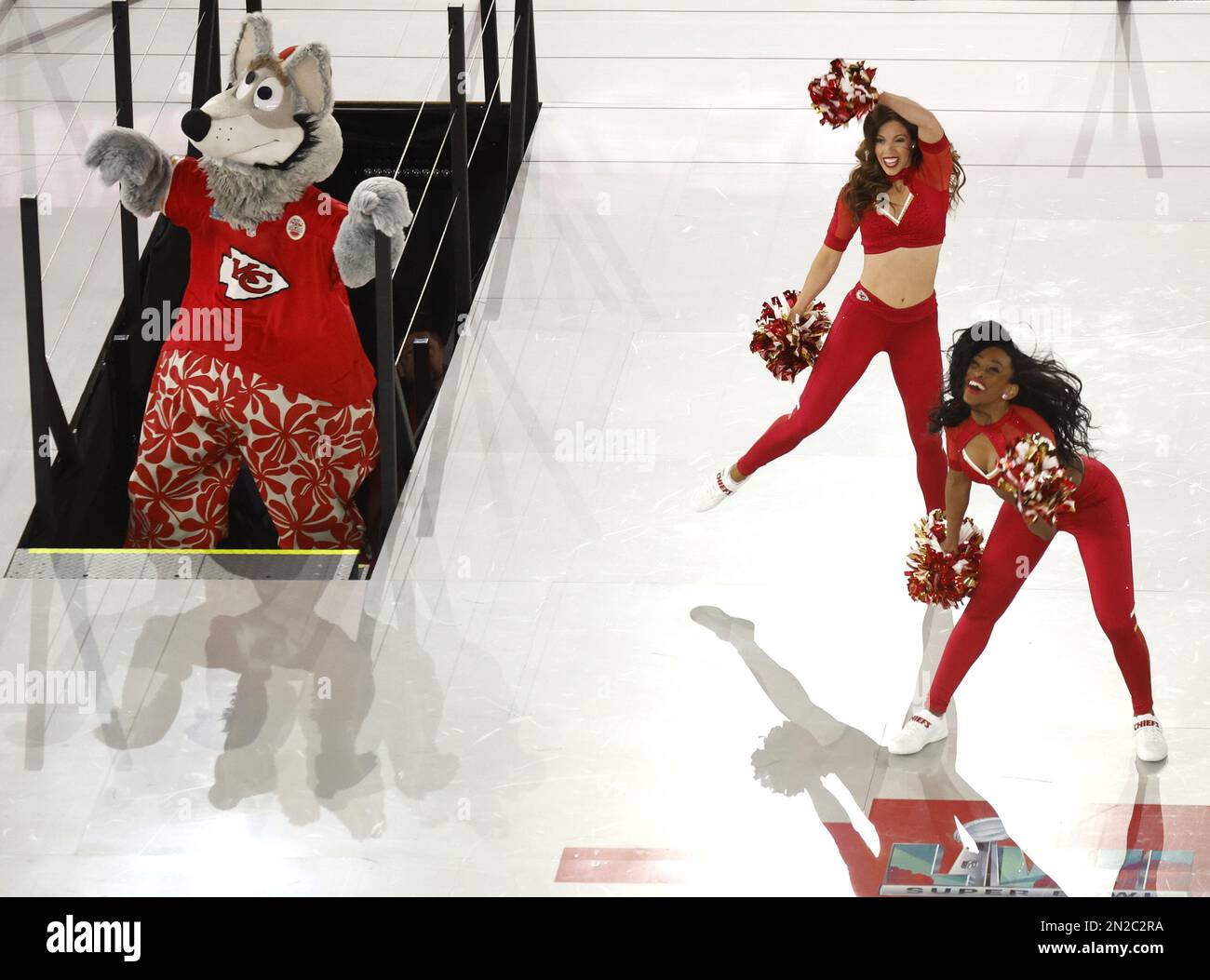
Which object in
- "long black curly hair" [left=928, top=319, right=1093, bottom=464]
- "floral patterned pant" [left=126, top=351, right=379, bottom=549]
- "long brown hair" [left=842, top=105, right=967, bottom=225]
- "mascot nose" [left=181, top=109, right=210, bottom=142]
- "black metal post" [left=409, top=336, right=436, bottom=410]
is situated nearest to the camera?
"long black curly hair" [left=928, top=319, right=1093, bottom=464]

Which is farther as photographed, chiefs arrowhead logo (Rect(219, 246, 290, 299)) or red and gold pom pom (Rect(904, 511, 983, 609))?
chiefs arrowhead logo (Rect(219, 246, 290, 299))

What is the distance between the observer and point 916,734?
453 cm

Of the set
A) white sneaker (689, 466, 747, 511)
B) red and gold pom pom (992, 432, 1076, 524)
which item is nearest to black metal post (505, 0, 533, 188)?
white sneaker (689, 466, 747, 511)

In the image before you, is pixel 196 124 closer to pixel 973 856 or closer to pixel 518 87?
pixel 518 87

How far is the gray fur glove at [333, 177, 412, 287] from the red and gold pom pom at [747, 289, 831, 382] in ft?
3.39

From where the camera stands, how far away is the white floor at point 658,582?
4.34 meters

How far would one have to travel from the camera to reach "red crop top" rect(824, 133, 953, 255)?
482cm

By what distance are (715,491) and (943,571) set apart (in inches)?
40.6

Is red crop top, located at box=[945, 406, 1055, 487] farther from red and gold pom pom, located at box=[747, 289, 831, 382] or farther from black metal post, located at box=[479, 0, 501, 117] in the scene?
black metal post, located at box=[479, 0, 501, 117]

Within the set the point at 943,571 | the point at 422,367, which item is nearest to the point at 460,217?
the point at 422,367

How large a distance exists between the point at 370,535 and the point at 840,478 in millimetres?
1403

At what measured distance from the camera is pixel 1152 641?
4875 mm

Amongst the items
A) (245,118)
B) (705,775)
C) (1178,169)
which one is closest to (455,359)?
(245,118)

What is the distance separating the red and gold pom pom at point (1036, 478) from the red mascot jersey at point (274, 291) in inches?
81.1
